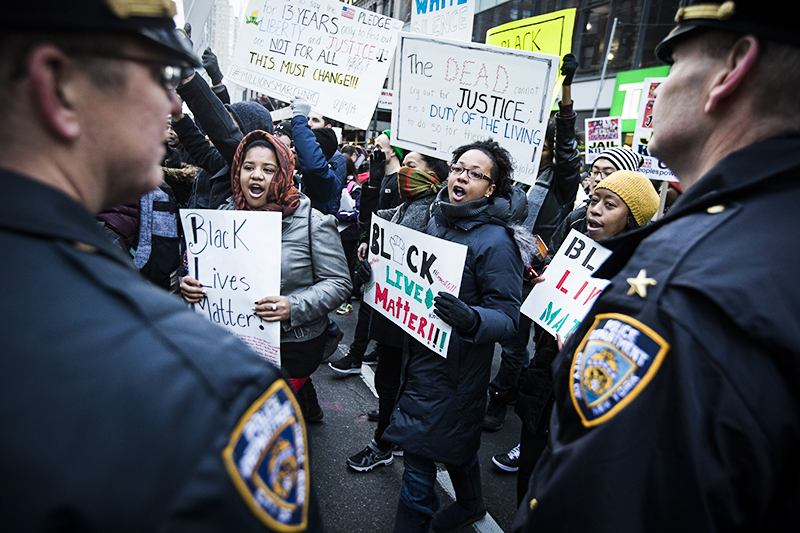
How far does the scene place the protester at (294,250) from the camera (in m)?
2.66

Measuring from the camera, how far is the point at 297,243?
106 inches

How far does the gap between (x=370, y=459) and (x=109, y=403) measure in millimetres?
2832

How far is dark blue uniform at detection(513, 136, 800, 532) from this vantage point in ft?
2.50

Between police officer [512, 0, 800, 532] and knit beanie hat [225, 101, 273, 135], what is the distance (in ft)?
12.8

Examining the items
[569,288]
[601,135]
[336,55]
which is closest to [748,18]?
[569,288]

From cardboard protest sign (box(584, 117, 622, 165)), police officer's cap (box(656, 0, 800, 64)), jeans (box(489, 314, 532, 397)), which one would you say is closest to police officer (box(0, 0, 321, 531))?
police officer's cap (box(656, 0, 800, 64))

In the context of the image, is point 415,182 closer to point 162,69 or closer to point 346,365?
point 346,365

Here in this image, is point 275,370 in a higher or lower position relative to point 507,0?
lower

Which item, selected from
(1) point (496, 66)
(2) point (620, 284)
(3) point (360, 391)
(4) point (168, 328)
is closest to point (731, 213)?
(2) point (620, 284)

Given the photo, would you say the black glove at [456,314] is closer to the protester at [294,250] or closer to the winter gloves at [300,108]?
the protester at [294,250]

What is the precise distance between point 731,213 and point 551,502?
66 cm

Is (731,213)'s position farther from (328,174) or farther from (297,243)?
(328,174)

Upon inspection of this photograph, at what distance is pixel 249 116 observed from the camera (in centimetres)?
437

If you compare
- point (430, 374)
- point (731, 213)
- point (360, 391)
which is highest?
point (731, 213)
